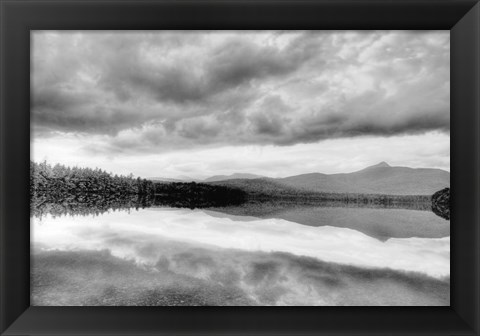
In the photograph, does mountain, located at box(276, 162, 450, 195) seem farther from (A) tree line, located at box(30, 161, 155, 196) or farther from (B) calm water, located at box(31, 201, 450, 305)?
(A) tree line, located at box(30, 161, 155, 196)

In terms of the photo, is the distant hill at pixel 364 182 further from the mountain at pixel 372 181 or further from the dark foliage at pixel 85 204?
the dark foliage at pixel 85 204

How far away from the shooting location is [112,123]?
307 cm

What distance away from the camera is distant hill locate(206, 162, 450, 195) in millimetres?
2942

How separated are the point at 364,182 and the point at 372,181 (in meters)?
0.13

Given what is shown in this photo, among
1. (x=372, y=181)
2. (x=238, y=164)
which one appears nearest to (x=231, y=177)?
(x=238, y=164)

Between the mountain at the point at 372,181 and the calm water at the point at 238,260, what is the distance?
0.29m

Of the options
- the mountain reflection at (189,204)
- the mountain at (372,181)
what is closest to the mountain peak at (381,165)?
the mountain at (372,181)

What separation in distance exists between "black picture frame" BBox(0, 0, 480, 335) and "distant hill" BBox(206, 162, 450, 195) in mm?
1153

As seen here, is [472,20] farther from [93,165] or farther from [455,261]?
[93,165]

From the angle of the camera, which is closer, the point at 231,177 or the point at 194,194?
the point at 231,177

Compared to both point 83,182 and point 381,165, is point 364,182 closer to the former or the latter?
point 381,165

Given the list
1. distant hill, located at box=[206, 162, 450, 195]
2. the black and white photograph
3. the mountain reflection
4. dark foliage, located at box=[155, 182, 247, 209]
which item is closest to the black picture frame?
the black and white photograph

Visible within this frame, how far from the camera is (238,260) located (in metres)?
2.56

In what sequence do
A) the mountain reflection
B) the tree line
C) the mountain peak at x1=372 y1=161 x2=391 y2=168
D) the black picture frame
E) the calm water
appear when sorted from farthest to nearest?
the mountain peak at x1=372 y1=161 x2=391 y2=168 → the mountain reflection → the tree line → the calm water → the black picture frame
